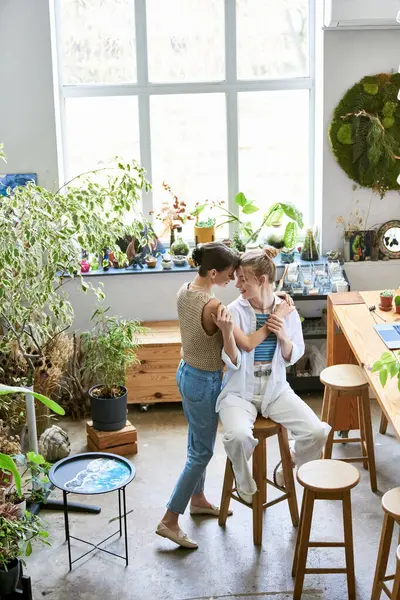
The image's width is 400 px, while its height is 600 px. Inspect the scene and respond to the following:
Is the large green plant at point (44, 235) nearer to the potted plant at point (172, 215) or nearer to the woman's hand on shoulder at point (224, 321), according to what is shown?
the woman's hand on shoulder at point (224, 321)

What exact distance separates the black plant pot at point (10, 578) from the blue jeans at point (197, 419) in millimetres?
884

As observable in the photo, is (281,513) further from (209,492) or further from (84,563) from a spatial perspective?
(84,563)

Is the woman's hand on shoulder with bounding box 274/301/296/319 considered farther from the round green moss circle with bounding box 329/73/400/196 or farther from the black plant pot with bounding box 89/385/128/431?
the round green moss circle with bounding box 329/73/400/196

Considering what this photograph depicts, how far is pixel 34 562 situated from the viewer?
4.38 meters

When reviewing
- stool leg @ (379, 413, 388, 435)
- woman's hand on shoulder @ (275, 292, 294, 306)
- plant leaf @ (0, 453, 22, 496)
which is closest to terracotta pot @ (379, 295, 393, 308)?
stool leg @ (379, 413, 388, 435)

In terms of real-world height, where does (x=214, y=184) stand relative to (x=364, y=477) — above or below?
above

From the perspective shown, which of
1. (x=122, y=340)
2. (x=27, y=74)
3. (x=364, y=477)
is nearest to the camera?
(x=364, y=477)

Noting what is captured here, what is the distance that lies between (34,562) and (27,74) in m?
3.47

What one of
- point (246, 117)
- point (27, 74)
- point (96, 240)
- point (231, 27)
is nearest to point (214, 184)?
point (246, 117)

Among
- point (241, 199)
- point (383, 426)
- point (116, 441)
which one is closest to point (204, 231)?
point (241, 199)

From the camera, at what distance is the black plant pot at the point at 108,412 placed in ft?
18.0

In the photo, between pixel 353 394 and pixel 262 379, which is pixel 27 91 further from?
pixel 353 394

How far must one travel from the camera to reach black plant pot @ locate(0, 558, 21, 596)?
150 inches

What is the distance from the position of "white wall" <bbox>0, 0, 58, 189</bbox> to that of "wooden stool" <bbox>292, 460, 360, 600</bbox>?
131 inches
